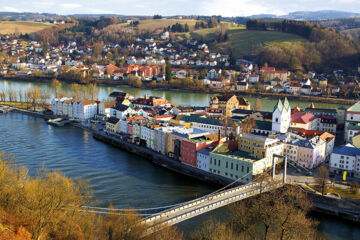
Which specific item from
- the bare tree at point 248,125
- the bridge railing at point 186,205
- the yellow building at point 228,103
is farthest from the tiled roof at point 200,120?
the bridge railing at point 186,205

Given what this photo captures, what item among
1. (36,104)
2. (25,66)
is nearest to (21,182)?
(36,104)

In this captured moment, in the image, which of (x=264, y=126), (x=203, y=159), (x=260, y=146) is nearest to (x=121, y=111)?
(x=264, y=126)

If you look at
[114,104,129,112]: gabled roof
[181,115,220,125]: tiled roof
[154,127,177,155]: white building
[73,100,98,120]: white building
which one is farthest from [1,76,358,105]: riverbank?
[154,127,177,155]: white building

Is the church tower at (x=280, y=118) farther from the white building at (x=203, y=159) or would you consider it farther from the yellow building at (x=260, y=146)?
the white building at (x=203, y=159)

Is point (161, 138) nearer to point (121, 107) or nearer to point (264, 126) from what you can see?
point (264, 126)

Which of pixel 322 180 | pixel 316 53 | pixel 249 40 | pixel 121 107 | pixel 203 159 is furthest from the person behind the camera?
pixel 249 40
